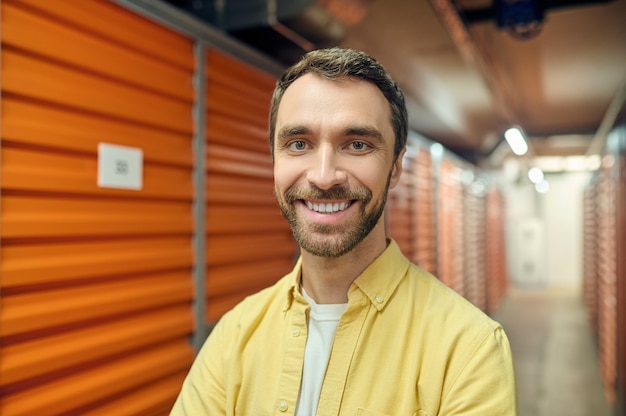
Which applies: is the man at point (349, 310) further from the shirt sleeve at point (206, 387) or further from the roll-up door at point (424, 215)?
the roll-up door at point (424, 215)

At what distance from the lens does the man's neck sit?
1.46 m

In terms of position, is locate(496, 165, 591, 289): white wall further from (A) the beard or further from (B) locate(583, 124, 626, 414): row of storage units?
(A) the beard

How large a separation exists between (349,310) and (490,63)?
16.2ft

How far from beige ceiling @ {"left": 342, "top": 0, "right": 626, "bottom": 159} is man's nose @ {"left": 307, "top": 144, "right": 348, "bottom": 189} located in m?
2.30

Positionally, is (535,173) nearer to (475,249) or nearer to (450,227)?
(475,249)

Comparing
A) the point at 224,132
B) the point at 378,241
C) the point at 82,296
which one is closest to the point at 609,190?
the point at 224,132

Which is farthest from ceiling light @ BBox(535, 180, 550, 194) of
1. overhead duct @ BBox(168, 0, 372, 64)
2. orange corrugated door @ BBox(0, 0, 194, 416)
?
orange corrugated door @ BBox(0, 0, 194, 416)

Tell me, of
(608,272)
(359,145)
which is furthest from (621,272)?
(359,145)

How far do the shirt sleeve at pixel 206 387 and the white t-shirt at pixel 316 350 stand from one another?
0.27m

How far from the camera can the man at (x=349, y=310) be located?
4.21 feet

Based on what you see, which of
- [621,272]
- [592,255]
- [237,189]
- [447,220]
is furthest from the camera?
[592,255]

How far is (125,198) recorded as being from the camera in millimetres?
2293

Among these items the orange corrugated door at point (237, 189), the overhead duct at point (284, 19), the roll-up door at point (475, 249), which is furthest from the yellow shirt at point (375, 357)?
the roll-up door at point (475, 249)

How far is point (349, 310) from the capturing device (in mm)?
1417
